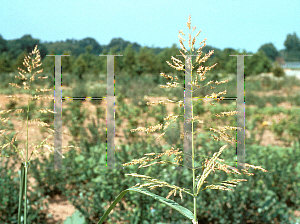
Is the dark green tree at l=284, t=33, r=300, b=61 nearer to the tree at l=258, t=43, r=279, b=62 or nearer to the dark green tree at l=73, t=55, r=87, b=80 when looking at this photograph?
the tree at l=258, t=43, r=279, b=62

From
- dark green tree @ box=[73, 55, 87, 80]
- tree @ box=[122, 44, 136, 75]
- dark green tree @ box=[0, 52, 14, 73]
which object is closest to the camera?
dark green tree @ box=[0, 52, 14, 73]

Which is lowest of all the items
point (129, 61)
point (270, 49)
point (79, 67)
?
point (79, 67)

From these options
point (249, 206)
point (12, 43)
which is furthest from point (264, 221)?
point (12, 43)

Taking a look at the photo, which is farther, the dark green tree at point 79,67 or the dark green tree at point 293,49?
the dark green tree at point 293,49

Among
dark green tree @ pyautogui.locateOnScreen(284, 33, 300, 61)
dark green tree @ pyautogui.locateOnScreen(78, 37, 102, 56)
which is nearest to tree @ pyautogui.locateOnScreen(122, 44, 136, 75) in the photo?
dark green tree @ pyautogui.locateOnScreen(78, 37, 102, 56)

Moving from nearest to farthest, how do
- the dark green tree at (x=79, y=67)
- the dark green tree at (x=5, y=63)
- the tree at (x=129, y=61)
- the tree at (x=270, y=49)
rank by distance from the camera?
the dark green tree at (x=5, y=63) → the dark green tree at (x=79, y=67) → the tree at (x=129, y=61) → the tree at (x=270, y=49)

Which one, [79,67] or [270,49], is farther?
[270,49]

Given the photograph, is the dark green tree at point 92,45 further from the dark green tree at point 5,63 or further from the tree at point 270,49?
the tree at point 270,49

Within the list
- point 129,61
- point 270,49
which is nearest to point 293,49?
point 270,49

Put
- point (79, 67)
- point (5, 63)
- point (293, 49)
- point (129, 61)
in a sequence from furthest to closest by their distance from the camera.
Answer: point (293, 49)
point (129, 61)
point (79, 67)
point (5, 63)

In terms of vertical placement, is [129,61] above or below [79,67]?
above

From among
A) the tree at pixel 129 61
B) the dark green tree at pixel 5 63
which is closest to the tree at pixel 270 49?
the tree at pixel 129 61

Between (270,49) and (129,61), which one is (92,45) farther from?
(270,49)

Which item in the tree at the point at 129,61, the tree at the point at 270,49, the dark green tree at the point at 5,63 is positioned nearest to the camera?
the dark green tree at the point at 5,63
